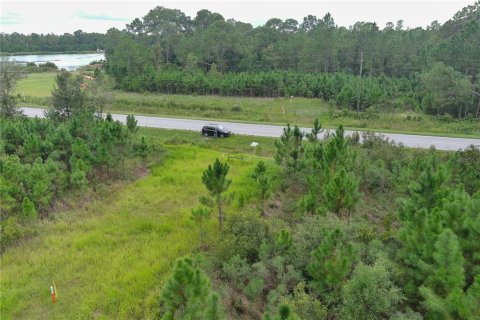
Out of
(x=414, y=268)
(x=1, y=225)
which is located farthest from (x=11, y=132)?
(x=414, y=268)

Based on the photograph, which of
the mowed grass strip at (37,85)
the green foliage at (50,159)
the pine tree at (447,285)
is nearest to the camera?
the pine tree at (447,285)

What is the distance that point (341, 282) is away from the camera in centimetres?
1007

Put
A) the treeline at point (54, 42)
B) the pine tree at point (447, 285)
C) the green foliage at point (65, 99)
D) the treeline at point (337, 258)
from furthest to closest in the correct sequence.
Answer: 1. the treeline at point (54, 42)
2. the green foliage at point (65, 99)
3. the treeline at point (337, 258)
4. the pine tree at point (447, 285)

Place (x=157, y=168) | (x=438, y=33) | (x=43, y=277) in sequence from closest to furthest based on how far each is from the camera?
(x=43, y=277) → (x=157, y=168) → (x=438, y=33)

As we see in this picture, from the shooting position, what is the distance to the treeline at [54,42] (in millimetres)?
103262

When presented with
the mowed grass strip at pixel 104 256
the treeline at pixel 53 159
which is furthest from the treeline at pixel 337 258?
the treeline at pixel 53 159

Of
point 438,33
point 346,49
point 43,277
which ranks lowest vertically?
point 43,277

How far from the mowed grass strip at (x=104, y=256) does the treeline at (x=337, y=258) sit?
1.47 m

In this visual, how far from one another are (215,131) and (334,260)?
22665mm

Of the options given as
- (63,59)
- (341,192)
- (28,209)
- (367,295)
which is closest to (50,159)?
(28,209)

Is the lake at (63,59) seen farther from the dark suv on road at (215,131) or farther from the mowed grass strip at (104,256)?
the mowed grass strip at (104,256)

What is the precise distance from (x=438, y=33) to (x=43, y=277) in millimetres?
76533

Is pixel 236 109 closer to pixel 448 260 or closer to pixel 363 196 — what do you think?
pixel 363 196

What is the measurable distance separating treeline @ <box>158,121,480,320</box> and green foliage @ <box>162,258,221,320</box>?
0.07 ft
